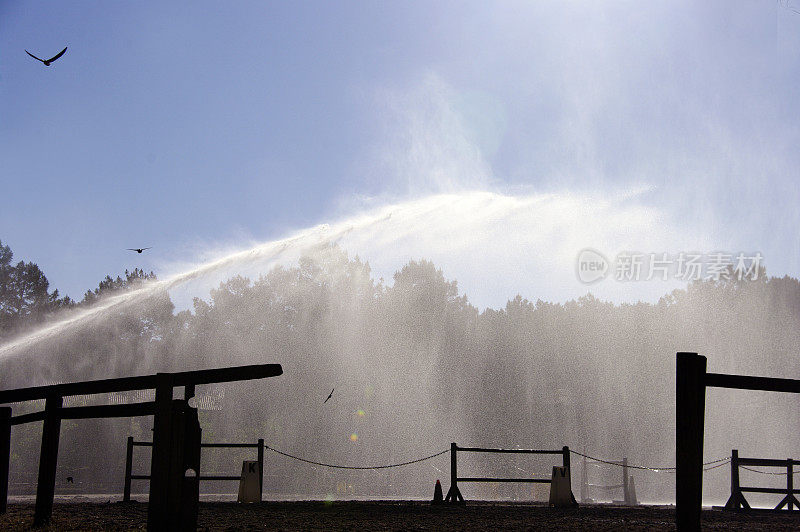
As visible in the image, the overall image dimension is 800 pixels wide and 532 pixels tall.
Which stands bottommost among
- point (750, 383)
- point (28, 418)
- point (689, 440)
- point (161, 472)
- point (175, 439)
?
point (161, 472)

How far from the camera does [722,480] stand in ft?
202

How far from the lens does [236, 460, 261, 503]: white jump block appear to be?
20.7 metres

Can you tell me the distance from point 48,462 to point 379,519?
251 inches

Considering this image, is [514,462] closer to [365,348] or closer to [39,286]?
[365,348]

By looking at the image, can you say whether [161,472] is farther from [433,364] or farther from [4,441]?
[433,364]

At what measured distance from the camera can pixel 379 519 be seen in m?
14.9

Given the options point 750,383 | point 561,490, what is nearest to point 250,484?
point 561,490

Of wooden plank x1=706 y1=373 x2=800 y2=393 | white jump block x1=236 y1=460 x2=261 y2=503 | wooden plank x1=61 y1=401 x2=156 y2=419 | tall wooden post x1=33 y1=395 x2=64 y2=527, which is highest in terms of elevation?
wooden plank x1=706 y1=373 x2=800 y2=393

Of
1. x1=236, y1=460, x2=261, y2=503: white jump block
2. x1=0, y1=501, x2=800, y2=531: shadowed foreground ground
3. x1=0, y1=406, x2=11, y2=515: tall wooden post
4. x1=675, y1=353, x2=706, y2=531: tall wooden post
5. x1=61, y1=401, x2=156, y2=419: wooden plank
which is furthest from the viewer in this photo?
x1=236, y1=460, x2=261, y2=503: white jump block

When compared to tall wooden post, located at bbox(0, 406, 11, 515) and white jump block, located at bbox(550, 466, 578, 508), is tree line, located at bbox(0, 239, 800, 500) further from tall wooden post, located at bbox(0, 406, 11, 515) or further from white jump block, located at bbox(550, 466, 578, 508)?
tall wooden post, located at bbox(0, 406, 11, 515)

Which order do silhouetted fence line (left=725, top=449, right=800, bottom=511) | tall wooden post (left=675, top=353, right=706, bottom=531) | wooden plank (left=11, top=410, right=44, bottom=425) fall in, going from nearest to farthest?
tall wooden post (left=675, top=353, right=706, bottom=531) < wooden plank (left=11, top=410, right=44, bottom=425) < silhouetted fence line (left=725, top=449, right=800, bottom=511)

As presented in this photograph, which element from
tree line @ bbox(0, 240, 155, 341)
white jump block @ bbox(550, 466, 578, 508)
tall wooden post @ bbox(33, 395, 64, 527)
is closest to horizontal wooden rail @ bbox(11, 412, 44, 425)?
tall wooden post @ bbox(33, 395, 64, 527)

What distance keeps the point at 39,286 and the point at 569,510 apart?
251ft

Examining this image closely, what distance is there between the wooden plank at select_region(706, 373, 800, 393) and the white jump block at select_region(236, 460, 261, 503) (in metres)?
14.9
